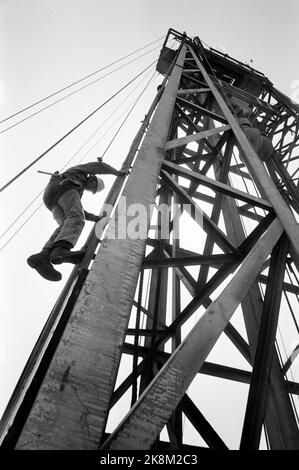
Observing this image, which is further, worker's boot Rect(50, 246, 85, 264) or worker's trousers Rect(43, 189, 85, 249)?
worker's trousers Rect(43, 189, 85, 249)

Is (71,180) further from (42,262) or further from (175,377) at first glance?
(175,377)

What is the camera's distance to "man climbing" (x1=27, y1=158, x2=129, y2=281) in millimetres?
2250

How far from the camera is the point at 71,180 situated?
286cm

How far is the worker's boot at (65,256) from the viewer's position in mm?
1969

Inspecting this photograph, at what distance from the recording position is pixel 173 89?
363cm

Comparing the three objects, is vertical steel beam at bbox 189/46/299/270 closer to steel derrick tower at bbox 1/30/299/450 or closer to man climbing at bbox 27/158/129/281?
steel derrick tower at bbox 1/30/299/450

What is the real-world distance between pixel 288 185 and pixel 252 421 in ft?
16.1

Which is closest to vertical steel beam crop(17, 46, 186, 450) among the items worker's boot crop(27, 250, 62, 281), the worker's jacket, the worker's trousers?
the worker's trousers

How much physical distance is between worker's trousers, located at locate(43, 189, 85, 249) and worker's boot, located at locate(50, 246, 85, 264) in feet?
0.28

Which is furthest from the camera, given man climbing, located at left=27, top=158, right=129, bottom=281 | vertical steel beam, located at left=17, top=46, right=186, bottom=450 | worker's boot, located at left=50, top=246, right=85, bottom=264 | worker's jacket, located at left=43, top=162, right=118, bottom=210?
worker's jacket, located at left=43, top=162, right=118, bottom=210

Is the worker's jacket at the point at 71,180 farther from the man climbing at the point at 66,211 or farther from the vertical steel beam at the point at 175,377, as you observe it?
the vertical steel beam at the point at 175,377

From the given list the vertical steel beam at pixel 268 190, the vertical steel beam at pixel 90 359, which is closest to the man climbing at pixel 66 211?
the vertical steel beam at pixel 90 359

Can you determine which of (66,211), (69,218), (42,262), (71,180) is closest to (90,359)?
(42,262)

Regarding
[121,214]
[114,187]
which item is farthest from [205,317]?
[114,187]
